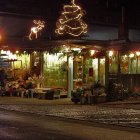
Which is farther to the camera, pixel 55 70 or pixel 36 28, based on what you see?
pixel 36 28

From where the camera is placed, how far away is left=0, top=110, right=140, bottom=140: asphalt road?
1302 centimetres

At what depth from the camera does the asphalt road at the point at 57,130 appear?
513 inches

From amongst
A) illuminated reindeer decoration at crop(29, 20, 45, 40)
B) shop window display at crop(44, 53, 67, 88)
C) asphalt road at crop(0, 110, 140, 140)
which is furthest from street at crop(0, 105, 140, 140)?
illuminated reindeer decoration at crop(29, 20, 45, 40)

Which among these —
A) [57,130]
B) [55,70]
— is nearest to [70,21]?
[55,70]

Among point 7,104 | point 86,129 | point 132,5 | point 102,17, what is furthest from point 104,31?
point 86,129

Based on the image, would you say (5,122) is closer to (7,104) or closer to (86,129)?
(86,129)

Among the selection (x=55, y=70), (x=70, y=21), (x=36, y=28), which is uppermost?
(x=70, y=21)

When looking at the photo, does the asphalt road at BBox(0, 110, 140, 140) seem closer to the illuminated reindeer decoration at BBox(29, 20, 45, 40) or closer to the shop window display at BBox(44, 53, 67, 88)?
the shop window display at BBox(44, 53, 67, 88)

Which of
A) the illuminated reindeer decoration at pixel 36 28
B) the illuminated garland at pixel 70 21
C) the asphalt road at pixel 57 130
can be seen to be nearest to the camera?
the asphalt road at pixel 57 130

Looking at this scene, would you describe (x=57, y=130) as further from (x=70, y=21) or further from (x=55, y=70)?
(x=70, y=21)

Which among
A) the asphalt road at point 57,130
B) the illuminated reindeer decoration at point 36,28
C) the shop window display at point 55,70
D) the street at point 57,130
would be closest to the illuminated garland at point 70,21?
the shop window display at point 55,70

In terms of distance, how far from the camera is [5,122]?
16203 mm

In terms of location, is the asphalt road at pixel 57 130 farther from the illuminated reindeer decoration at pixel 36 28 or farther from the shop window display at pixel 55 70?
the illuminated reindeer decoration at pixel 36 28

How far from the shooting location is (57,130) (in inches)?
566
